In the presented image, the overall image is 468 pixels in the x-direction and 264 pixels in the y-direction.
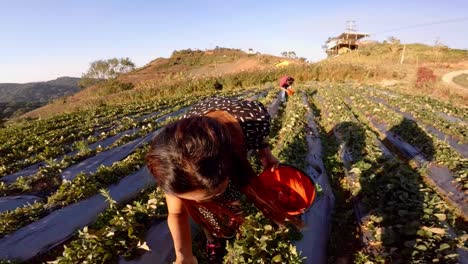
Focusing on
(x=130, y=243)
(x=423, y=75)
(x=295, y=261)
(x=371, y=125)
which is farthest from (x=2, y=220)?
(x=423, y=75)

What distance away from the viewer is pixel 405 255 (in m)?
3.19

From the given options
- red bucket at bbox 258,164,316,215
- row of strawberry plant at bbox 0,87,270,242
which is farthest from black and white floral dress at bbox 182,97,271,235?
row of strawberry plant at bbox 0,87,270,242

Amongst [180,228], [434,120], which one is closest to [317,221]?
[180,228]

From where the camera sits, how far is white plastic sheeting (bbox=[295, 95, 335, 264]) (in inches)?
137

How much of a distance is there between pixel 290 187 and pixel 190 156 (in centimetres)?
127

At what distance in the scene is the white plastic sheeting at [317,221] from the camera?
3.47 m

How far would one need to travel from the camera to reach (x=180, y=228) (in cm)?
203

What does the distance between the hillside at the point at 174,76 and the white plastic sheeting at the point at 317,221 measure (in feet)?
57.7

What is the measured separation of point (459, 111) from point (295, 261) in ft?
37.0

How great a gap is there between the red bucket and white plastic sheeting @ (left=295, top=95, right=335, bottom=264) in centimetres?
60

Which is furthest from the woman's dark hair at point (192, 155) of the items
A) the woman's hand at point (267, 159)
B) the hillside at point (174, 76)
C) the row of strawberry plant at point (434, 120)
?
the hillside at point (174, 76)

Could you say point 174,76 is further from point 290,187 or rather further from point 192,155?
point 192,155

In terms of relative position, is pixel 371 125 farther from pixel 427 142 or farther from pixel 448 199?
pixel 448 199

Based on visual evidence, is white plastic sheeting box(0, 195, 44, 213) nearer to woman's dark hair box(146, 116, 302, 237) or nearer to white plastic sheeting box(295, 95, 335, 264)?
white plastic sheeting box(295, 95, 335, 264)
